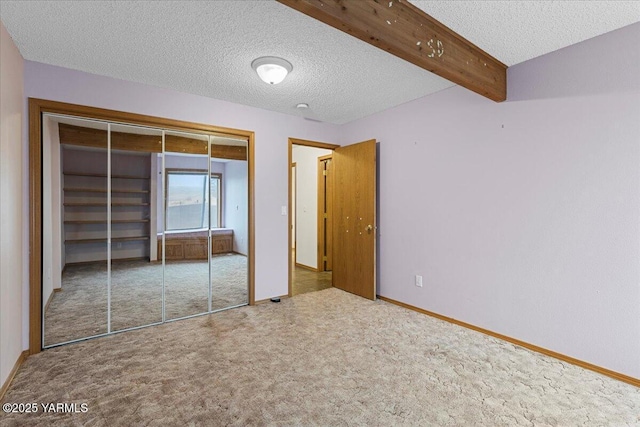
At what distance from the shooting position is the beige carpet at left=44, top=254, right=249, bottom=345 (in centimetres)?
282

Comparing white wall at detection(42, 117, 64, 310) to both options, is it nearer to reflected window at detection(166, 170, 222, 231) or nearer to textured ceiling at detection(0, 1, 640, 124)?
textured ceiling at detection(0, 1, 640, 124)

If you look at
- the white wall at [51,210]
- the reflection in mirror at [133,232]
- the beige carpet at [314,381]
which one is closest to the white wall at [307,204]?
the beige carpet at [314,381]

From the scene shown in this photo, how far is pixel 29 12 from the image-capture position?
1.96 metres

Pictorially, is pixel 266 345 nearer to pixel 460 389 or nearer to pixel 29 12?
pixel 460 389

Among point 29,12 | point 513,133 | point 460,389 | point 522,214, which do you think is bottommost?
point 460,389

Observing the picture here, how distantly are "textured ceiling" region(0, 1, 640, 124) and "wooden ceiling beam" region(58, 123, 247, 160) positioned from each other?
21.1 inches

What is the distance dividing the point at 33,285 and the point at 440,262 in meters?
3.77

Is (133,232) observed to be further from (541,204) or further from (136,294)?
(541,204)

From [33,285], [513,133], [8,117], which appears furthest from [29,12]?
[513,133]

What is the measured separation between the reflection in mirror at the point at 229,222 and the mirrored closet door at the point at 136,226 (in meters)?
0.01

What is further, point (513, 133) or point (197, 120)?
point (197, 120)

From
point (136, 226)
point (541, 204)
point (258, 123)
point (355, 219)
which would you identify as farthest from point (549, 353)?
point (136, 226)

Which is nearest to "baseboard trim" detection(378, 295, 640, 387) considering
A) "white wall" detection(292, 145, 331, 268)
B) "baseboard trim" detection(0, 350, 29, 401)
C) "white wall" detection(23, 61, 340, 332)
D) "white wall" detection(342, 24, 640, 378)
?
"white wall" detection(342, 24, 640, 378)

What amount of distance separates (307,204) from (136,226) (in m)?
3.44
